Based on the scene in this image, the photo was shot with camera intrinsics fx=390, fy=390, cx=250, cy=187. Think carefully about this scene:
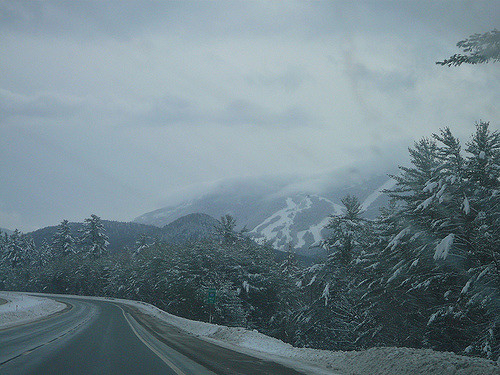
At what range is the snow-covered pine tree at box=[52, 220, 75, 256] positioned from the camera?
11206 cm

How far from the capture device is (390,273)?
963 inches

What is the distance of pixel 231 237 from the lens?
2906 inches

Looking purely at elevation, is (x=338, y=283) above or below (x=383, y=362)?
below

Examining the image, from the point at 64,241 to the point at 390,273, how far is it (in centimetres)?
11019

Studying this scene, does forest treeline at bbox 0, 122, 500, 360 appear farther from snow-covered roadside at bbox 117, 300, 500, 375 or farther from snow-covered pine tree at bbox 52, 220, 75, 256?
snow-covered pine tree at bbox 52, 220, 75, 256

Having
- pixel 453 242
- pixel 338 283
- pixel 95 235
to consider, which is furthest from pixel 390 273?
pixel 95 235

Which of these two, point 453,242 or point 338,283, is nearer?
point 453,242

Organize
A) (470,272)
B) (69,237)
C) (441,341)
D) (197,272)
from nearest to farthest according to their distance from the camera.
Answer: (470,272)
(441,341)
(197,272)
(69,237)

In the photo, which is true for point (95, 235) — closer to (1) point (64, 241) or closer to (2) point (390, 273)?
(1) point (64, 241)

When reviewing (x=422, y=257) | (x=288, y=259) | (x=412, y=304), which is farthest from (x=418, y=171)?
(x=288, y=259)

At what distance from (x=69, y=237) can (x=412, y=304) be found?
110808mm

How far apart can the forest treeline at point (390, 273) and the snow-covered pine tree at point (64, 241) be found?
4461cm

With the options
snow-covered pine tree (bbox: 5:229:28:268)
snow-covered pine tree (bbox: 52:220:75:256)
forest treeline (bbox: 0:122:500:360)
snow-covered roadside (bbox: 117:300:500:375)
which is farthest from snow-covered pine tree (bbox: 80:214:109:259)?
snow-covered roadside (bbox: 117:300:500:375)

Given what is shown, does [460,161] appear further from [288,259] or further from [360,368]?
[288,259]
